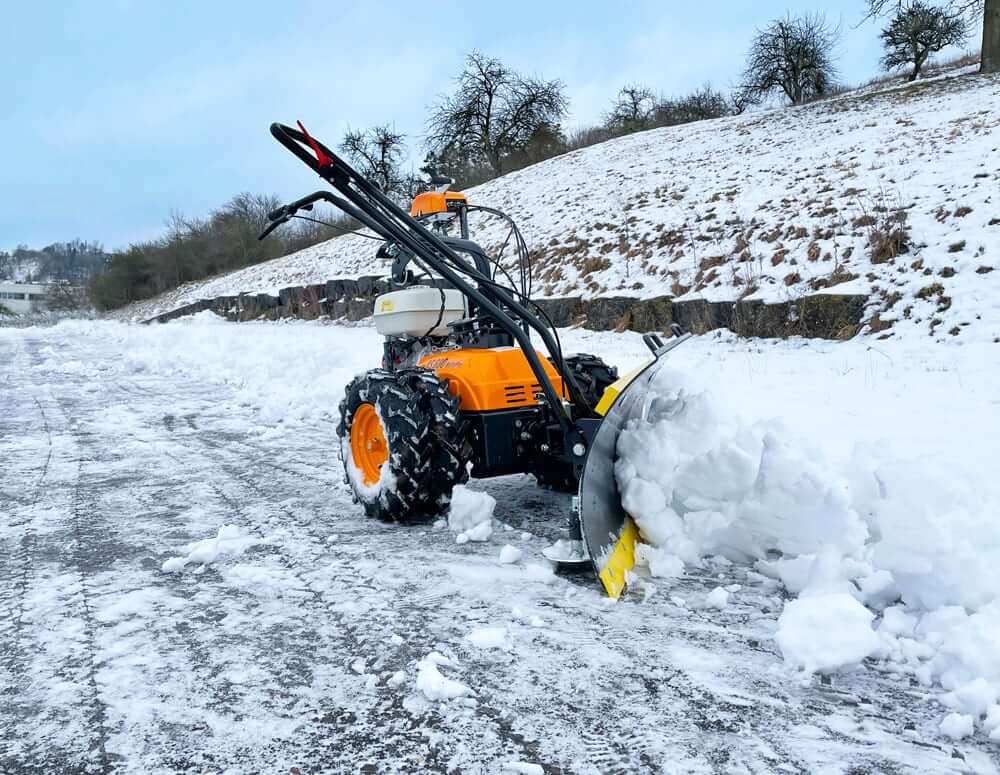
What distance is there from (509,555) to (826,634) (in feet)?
4.49

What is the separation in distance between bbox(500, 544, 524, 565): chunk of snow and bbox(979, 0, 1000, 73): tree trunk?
20120 mm

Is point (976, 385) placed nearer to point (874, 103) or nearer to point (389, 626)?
point (389, 626)

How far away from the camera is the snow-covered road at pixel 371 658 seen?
6.81ft

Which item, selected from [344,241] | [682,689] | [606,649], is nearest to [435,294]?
[606,649]

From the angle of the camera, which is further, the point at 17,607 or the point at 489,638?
the point at 17,607

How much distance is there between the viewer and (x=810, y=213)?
35.6 feet

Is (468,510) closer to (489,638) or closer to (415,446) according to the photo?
(415,446)

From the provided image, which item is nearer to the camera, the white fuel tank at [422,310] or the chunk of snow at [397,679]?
the chunk of snow at [397,679]

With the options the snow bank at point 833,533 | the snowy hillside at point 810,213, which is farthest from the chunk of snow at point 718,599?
the snowy hillside at point 810,213

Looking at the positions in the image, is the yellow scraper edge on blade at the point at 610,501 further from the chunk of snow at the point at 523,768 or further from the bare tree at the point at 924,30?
the bare tree at the point at 924,30

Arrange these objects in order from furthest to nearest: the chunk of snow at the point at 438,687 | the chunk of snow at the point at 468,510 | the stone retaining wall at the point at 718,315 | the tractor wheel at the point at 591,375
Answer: the stone retaining wall at the point at 718,315 → the tractor wheel at the point at 591,375 → the chunk of snow at the point at 468,510 → the chunk of snow at the point at 438,687

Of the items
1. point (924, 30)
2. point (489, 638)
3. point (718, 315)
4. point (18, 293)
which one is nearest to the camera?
point (489, 638)

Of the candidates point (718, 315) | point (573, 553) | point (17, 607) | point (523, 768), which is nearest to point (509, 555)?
point (573, 553)

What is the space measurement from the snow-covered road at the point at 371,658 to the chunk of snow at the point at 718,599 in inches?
0.9
